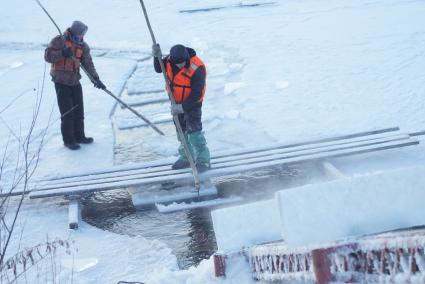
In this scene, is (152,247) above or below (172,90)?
below

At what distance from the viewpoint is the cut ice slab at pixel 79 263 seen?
15.4 feet

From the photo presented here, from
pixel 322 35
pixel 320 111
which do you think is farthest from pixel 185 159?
pixel 322 35

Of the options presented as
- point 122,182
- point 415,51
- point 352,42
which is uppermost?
point 352,42

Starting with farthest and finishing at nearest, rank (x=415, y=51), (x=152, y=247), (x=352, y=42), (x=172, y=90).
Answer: (x=352, y=42) → (x=415, y=51) → (x=172, y=90) → (x=152, y=247)

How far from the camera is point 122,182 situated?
5949 mm

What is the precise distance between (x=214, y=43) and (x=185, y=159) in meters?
6.40

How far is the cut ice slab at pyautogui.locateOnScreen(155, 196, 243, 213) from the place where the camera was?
572 centimetres

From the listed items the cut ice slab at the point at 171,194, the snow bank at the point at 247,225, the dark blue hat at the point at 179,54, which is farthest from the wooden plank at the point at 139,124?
the snow bank at the point at 247,225

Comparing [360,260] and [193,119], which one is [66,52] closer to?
[193,119]

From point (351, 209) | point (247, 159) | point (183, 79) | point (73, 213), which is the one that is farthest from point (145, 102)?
point (351, 209)

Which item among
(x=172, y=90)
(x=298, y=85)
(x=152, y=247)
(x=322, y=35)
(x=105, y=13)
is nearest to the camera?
(x=152, y=247)

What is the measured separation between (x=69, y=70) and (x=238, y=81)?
362 centimetres

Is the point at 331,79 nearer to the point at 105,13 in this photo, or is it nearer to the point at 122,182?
the point at 122,182

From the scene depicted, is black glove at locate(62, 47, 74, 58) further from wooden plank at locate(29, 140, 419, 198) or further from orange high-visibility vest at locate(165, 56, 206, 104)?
wooden plank at locate(29, 140, 419, 198)
